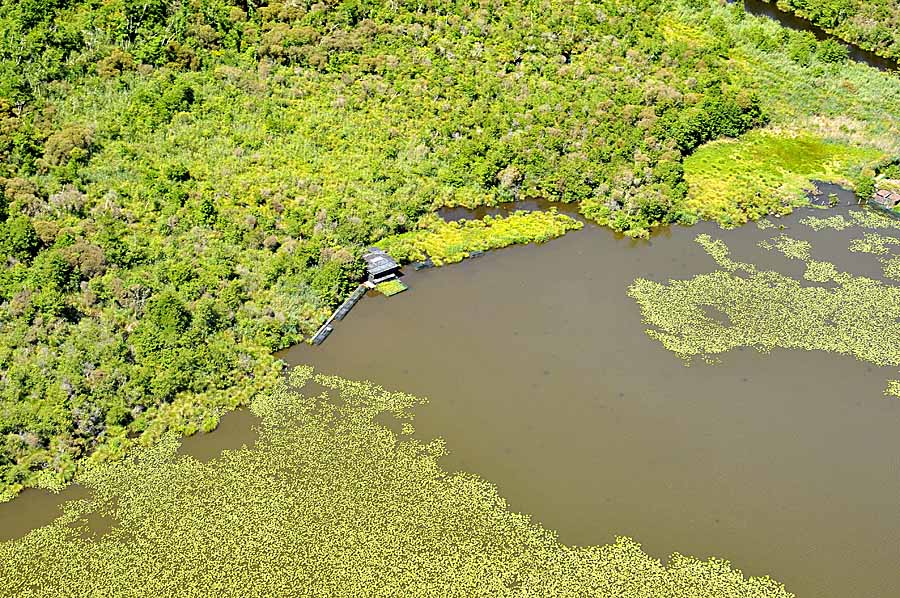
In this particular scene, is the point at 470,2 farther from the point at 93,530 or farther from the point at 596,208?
the point at 93,530

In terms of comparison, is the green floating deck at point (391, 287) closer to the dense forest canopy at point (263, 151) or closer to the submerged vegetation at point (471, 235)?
the dense forest canopy at point (263, 151)

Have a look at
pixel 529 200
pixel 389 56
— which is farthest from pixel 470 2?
pixel 529 200

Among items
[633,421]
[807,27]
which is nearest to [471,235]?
[633,421]

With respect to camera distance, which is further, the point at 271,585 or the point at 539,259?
the point at 539,259

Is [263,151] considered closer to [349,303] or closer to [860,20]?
[349,303]

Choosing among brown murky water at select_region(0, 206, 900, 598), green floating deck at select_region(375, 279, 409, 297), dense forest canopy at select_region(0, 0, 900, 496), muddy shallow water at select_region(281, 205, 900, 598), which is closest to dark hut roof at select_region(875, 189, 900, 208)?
dense forest canopy at select_region(0, 0, 900, 496)

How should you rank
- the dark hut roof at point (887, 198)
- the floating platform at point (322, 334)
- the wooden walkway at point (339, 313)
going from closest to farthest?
the floating platform at point (322, 334), the wooden walkway at point (339, 313), the dark hut roof at point (887, 198)

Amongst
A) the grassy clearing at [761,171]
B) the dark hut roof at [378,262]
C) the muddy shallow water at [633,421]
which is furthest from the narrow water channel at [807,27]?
the dark hut roof at [378,262]
